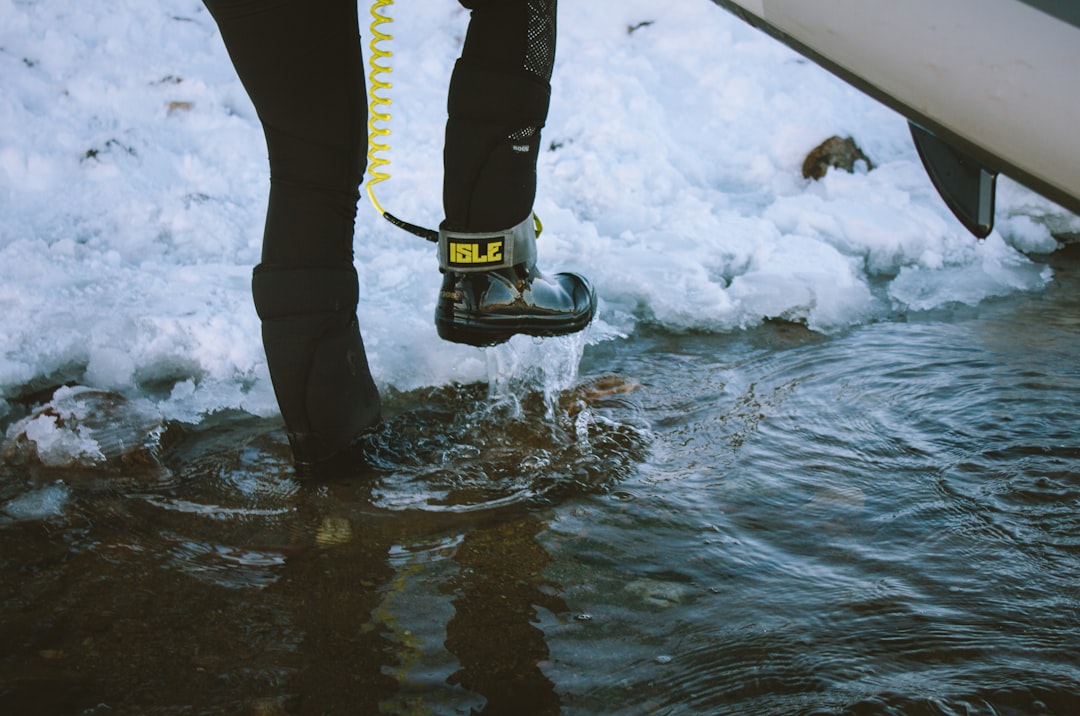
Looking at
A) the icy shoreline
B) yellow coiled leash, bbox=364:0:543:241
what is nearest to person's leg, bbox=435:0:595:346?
yellow coiled leash, bbox=364:0:543:241

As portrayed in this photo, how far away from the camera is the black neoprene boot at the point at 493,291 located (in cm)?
218

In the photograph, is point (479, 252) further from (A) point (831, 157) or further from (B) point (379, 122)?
(A) point (831, 157)

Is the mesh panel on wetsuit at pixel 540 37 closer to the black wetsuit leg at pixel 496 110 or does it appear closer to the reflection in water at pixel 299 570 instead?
the black wetsuit leg at pixel 496 110

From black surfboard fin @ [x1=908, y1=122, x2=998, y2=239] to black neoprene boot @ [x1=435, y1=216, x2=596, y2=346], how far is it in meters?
0.87

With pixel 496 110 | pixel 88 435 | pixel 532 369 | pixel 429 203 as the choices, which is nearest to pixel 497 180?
pixel 496 110

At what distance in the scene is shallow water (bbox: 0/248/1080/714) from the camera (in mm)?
1462

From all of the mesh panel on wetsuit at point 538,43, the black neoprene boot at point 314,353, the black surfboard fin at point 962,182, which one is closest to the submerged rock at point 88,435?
the black neoprene boot at point 314,353

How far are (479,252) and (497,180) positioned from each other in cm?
16

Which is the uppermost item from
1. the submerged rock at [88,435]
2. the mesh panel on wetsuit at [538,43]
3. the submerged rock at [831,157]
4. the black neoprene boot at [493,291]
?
the mesh panel on wetsuit at [538,43]

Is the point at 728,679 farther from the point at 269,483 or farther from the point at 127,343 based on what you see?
the point at 127,343

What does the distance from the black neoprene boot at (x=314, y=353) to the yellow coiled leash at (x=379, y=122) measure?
0.28 metres

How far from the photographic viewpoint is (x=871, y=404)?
2562mm

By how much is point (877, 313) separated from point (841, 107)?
221 cm

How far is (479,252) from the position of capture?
7.13 feet
